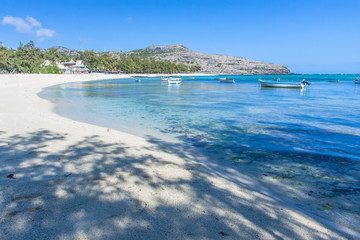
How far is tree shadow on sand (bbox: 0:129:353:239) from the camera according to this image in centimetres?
334

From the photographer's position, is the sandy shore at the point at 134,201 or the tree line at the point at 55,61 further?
the tree line at the point at 55,61

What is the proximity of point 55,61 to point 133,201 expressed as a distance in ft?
502

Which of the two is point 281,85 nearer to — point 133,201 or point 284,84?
point 284,84

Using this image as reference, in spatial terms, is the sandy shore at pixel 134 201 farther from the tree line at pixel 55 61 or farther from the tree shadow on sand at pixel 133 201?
the tree line at pixel 55 61

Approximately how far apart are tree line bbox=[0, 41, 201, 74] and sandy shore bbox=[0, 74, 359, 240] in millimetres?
89931

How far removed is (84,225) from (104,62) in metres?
152

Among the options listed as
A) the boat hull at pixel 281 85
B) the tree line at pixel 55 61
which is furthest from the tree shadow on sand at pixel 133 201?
the tree line at pixel 55 61

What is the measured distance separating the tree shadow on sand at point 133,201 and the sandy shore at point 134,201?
0.05 feet

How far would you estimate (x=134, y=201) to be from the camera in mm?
4094

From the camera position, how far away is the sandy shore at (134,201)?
3.35 m

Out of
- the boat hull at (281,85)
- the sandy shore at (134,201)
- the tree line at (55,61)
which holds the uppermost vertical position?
the tree line at (55,61)

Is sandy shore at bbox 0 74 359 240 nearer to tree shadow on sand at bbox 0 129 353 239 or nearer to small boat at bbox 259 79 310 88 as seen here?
tree shadow on sand at bbox 0 129 353 239

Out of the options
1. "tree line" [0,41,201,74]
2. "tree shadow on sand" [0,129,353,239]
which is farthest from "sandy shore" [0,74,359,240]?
"tree line" [0,41,201,74]

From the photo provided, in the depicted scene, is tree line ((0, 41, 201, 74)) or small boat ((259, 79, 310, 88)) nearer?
small boat ((259, 79, 310, 88))
